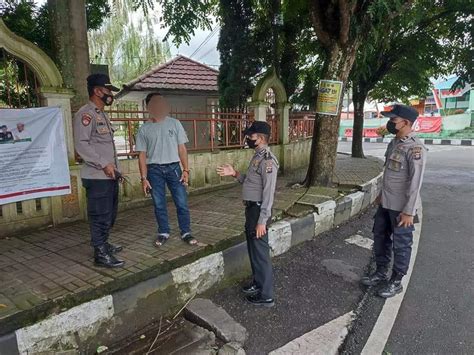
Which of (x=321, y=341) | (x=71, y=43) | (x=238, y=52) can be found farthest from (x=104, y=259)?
(x=238, y=52)

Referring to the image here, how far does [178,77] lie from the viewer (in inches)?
484

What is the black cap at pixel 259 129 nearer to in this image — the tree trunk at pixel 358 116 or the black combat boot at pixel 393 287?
the black combat boot at pixel 393 287

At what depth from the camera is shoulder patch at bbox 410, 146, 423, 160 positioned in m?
3.26

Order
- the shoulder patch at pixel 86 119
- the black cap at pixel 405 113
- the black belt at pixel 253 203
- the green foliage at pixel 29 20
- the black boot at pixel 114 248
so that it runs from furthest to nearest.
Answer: the green foliage at pixel 29 20 < the black boot at pixel 114 248 < the black cap at pixel 405 113 < the black belt at pixel 253 203 < the shoulder patch at pixel 86 119

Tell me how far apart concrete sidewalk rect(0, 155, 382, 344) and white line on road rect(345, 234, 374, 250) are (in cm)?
101

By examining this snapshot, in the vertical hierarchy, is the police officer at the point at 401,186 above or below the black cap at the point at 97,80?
below

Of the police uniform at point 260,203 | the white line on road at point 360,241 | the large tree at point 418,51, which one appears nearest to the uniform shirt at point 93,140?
the police uniform at point 260,203

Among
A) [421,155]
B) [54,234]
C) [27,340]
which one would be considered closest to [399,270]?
[421,155]

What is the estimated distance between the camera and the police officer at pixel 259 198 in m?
3.06

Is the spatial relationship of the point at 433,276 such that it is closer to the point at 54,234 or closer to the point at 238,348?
the point at 238,348

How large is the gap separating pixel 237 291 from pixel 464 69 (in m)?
11.1

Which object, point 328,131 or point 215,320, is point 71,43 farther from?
point 328,131

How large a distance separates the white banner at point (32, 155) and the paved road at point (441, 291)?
4.19 meters

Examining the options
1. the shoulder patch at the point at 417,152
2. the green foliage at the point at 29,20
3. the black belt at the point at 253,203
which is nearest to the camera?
the black belt at the point at 253,203
